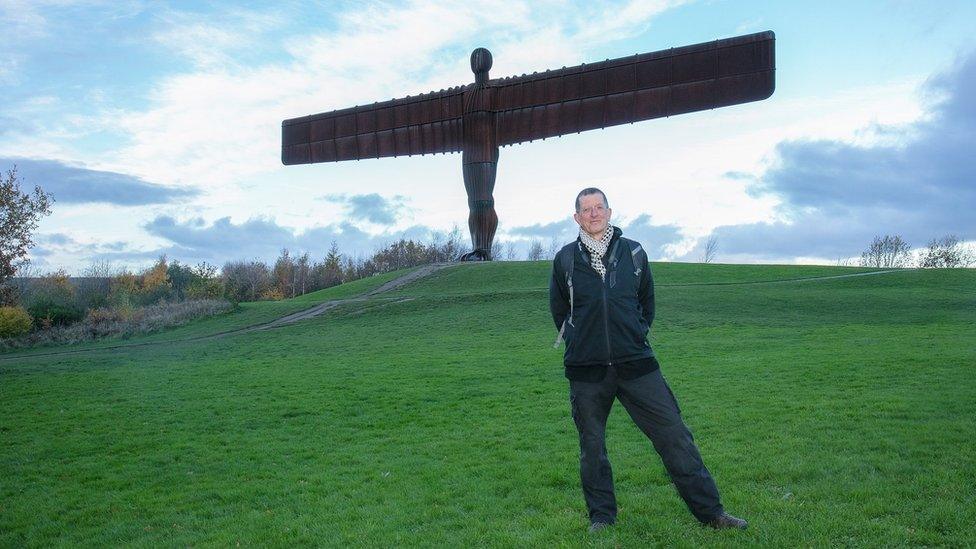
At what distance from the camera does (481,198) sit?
3014 cm

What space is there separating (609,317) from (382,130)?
26.4 meters

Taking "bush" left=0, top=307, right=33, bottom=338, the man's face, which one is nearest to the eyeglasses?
the man's face

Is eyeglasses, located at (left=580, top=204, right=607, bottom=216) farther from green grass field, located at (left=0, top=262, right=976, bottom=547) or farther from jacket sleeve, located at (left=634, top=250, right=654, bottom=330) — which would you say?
green grass field, located at (left=0, top=262, right=976, bottom=547)

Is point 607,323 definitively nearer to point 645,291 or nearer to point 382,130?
point 645,291

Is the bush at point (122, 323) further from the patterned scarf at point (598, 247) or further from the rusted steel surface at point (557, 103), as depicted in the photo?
the patterned scarf at point (598, 247)

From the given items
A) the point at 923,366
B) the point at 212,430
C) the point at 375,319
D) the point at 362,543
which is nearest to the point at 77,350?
the point at 375,319

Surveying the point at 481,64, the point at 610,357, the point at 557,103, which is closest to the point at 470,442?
the point at 610,357

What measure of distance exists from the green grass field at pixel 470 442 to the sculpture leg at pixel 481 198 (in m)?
7.98

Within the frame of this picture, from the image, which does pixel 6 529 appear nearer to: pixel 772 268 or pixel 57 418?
pixel 57 418

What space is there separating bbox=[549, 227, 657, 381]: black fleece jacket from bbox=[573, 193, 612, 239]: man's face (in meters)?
0.12

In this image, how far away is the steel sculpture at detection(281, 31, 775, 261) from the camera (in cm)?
2380

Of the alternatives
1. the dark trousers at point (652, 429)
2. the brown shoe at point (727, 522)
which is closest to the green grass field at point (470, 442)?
the brown shoe at point (727, 522)

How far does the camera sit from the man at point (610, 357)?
5.49 m

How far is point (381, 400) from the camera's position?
45.8 ft
